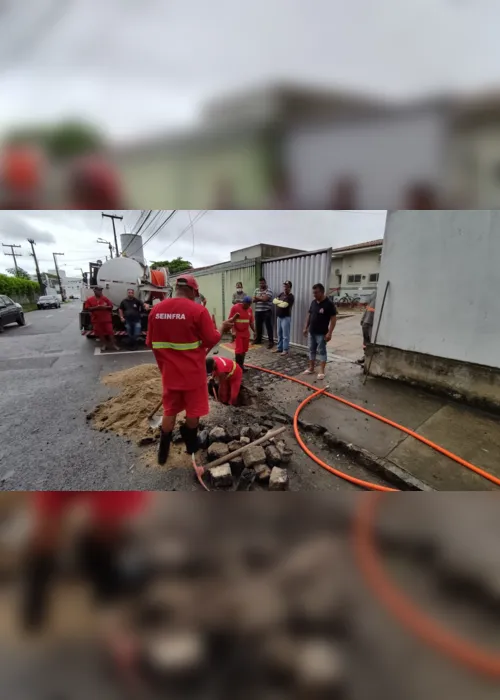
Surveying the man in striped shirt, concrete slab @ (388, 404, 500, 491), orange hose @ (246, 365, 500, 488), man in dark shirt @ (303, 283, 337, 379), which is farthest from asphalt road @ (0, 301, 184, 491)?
man in dark shirt @ (303, 283, 337, 379)

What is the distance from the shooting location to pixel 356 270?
15.0 metres

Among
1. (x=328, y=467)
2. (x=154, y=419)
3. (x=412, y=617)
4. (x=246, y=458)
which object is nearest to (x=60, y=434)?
(x=154, y=419)

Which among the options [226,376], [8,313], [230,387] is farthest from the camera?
[8,313]

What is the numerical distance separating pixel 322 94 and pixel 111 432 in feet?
11.9

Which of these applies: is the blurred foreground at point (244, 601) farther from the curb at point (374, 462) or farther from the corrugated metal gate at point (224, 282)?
the corrugated metal gate at point (224, 282)

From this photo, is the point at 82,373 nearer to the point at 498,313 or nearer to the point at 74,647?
the point at 74,647

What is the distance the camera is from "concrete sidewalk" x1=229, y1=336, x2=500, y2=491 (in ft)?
7.86

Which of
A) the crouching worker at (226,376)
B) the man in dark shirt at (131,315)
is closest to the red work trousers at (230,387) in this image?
the crouching worker at (226,376)

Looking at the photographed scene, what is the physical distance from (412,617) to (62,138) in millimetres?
1697

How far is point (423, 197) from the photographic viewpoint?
38.5 inches

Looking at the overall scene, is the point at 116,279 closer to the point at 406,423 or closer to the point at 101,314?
the point at 101,314

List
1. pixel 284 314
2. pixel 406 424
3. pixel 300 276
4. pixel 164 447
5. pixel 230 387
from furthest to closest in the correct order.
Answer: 1. pixel 300 276
2. pixel 284 314
3. pixel 230 387
4. pixel 406 424
5. pixel 164 447

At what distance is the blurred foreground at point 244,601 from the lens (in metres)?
0.64

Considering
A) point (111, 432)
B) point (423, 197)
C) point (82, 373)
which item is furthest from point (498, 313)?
point (82, 373)
